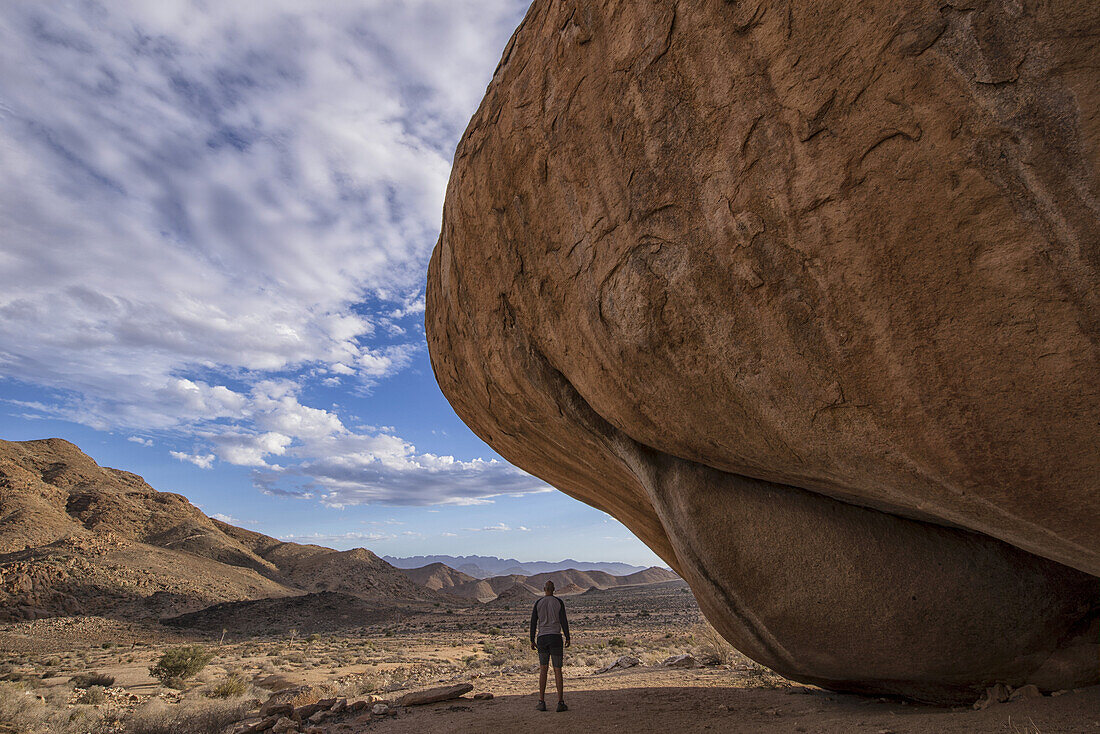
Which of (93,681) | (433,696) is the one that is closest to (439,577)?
(93,681)

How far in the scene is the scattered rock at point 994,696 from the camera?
4363mm

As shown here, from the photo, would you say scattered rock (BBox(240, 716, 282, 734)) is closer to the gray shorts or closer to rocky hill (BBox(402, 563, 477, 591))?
the gray shorts

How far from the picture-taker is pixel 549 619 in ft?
21.7

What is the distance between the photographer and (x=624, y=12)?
332 cm

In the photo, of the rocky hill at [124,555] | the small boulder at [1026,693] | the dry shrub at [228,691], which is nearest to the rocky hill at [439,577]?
the rocky hill at [124,555]

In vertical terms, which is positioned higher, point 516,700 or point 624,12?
point 624,12

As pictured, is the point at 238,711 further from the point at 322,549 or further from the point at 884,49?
the point at 322,549

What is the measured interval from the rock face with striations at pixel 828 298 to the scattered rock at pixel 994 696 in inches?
→ 5.3

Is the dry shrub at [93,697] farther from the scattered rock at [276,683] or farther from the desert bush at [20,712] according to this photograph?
the scattered rock at [276,683]

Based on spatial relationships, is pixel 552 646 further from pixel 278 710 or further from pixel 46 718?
pixel 46 718

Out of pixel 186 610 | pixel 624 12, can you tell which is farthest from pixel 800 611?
pixel 186 610

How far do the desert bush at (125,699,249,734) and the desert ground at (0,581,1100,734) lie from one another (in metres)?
0.02

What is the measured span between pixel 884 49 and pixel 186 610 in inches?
1547

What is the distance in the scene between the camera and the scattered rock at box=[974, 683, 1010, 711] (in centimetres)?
436
